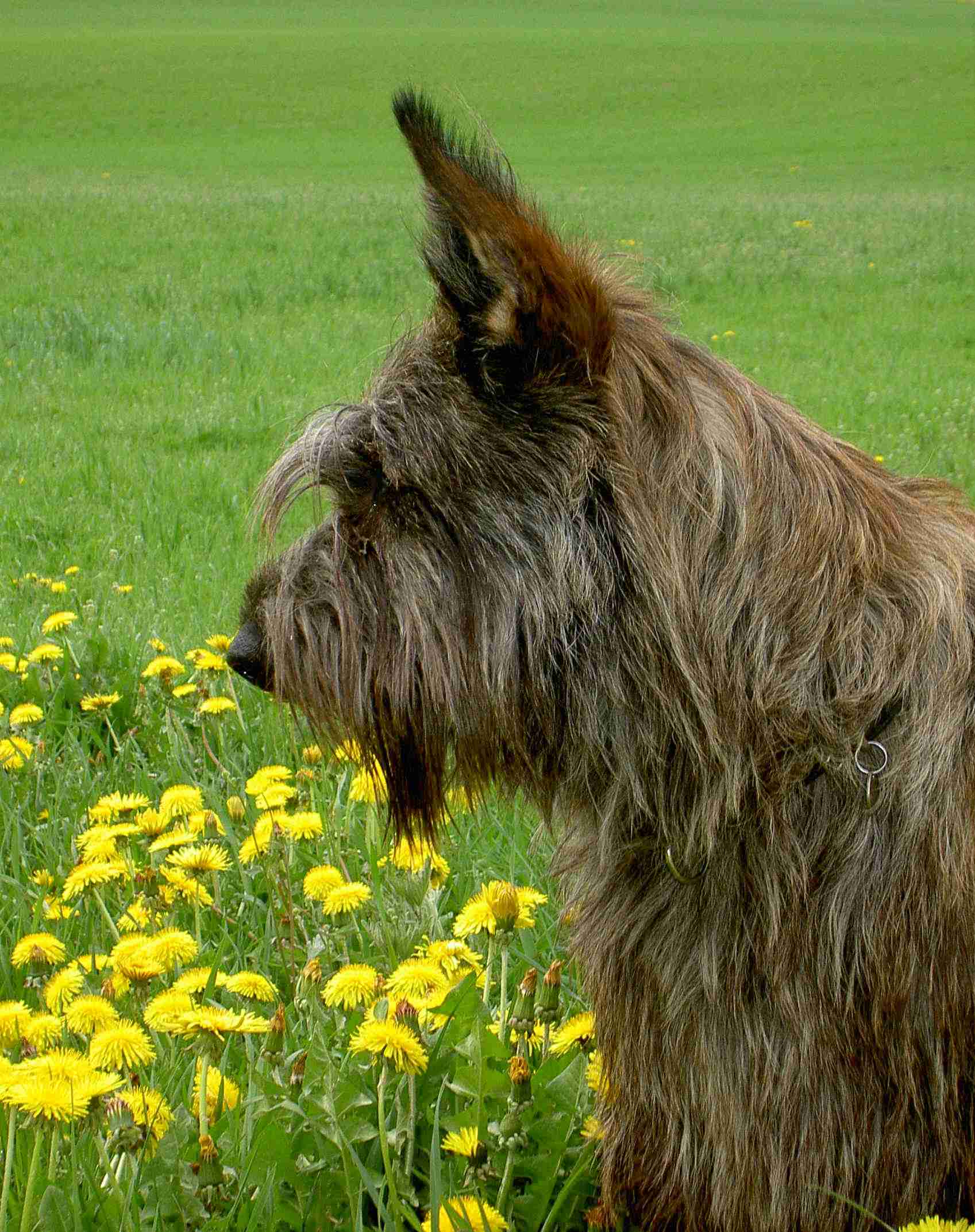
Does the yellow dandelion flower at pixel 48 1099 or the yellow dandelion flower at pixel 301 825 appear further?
the yellow dandelion flower at pixel 301 825

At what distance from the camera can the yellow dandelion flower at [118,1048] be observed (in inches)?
77.9

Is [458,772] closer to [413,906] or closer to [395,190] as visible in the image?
[413,906]

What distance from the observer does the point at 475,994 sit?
2406 mm

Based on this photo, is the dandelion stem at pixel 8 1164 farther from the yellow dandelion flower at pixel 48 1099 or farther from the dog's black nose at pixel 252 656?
the dog's black nose at pixel 252 656

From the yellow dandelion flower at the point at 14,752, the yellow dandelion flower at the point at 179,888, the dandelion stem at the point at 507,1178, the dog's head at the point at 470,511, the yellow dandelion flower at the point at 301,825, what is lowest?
the dandelion stem at the point at 507,1178

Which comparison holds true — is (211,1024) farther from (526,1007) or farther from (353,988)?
(526,1007)

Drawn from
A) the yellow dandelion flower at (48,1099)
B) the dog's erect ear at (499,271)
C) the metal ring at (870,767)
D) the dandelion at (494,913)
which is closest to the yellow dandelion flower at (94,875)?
the dandelion at (494,913)

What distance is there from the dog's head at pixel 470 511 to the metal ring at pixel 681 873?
0.72 ft

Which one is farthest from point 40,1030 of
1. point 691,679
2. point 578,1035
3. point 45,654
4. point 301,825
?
point 45,654

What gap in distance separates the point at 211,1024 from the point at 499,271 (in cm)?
114

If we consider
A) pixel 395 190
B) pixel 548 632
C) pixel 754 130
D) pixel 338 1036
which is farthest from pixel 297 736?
pixel 754 130

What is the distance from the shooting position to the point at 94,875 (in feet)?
8.41

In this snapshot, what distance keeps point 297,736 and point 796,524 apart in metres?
2.08

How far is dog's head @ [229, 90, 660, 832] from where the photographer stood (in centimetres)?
200
